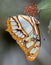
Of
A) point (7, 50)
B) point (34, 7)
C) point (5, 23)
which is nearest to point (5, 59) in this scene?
point (7, 50)

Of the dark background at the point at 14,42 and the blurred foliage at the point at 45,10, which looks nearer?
the blurred foliage at the point at 45,10

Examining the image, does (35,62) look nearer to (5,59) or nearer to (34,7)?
(5,59)

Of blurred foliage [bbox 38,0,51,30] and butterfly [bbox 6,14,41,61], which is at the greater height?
blurred foliage [bbox 38,0,51,30]

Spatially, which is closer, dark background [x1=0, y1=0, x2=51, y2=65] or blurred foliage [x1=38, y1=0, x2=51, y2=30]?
blurred foliage [x1=38, y1=0, x2=51, y2=30]

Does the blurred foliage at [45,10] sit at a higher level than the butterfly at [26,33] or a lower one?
higher

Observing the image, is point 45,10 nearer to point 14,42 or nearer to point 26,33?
point 26,33
